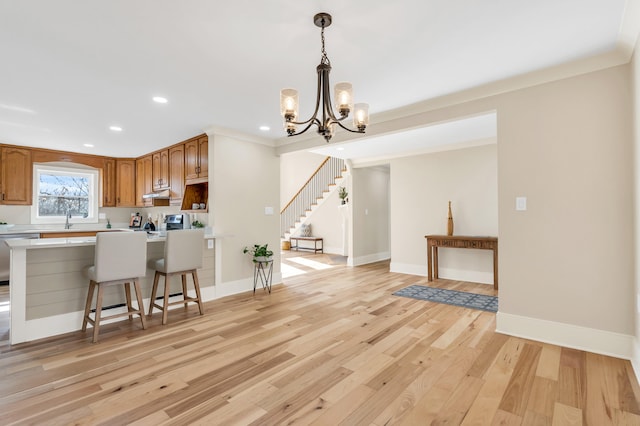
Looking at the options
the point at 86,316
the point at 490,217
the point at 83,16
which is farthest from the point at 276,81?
the point at 490,217

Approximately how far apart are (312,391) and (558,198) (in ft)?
8.62

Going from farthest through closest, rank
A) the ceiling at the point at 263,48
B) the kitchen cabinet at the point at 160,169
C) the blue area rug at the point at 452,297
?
the kitchen cabinet at the point at 160,169, the blue area rug at the point at 452,297, the ceiling at the point at 263,48

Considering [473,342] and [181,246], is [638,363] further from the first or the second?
[181,246]

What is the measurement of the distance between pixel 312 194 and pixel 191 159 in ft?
17.2

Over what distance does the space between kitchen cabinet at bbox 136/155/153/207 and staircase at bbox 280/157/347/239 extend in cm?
463

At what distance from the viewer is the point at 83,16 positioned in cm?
200

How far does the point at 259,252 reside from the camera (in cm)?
478

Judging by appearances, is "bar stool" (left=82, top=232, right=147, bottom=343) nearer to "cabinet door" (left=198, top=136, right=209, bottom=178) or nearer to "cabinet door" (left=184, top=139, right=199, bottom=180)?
"cabinet door" (left=198, top=136, right=209, bottom=178)

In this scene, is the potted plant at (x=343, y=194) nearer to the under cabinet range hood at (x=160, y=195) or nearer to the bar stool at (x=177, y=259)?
the under cabinet range hood at (x=160, y=195)

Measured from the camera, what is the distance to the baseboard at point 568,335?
2547 mm

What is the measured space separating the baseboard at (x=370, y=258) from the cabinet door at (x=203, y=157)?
3.73m

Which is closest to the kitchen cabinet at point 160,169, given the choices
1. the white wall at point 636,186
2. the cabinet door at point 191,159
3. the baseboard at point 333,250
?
the cabinet door at point 191,159

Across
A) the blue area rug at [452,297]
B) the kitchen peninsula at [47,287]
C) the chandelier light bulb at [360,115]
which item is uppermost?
the chandelier light bulb at [360,115]

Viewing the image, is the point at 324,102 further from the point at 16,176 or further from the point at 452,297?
the point at 16,176
